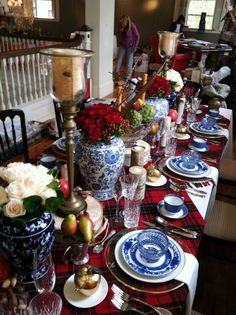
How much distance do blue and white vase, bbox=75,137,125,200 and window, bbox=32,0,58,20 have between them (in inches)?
360

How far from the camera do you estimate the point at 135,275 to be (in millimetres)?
A: 866

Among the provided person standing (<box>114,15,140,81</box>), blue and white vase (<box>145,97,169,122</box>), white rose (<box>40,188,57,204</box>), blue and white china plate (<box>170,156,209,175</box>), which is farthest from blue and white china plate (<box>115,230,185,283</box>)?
person standing (<box>114,15,140,81</box>)

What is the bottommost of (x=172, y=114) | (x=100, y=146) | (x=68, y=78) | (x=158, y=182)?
(x=158, y=182)

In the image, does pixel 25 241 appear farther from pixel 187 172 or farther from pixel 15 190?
pixel 187 172

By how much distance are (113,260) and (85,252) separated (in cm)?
9

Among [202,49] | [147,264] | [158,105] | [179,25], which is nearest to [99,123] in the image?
[147,264]

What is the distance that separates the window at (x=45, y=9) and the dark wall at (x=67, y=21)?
17 centimetres

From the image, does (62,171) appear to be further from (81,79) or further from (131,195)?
(81,79)

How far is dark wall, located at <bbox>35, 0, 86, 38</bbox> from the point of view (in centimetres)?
870

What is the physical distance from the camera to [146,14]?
9164 millimetres

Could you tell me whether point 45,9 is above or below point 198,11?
below

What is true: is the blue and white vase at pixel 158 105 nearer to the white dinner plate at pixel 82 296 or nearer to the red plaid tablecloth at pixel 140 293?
the red plaid tablecloth at pixel 140 293

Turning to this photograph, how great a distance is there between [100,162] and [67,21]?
357 inches

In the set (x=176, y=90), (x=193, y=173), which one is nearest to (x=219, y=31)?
(x=176, y=90)
